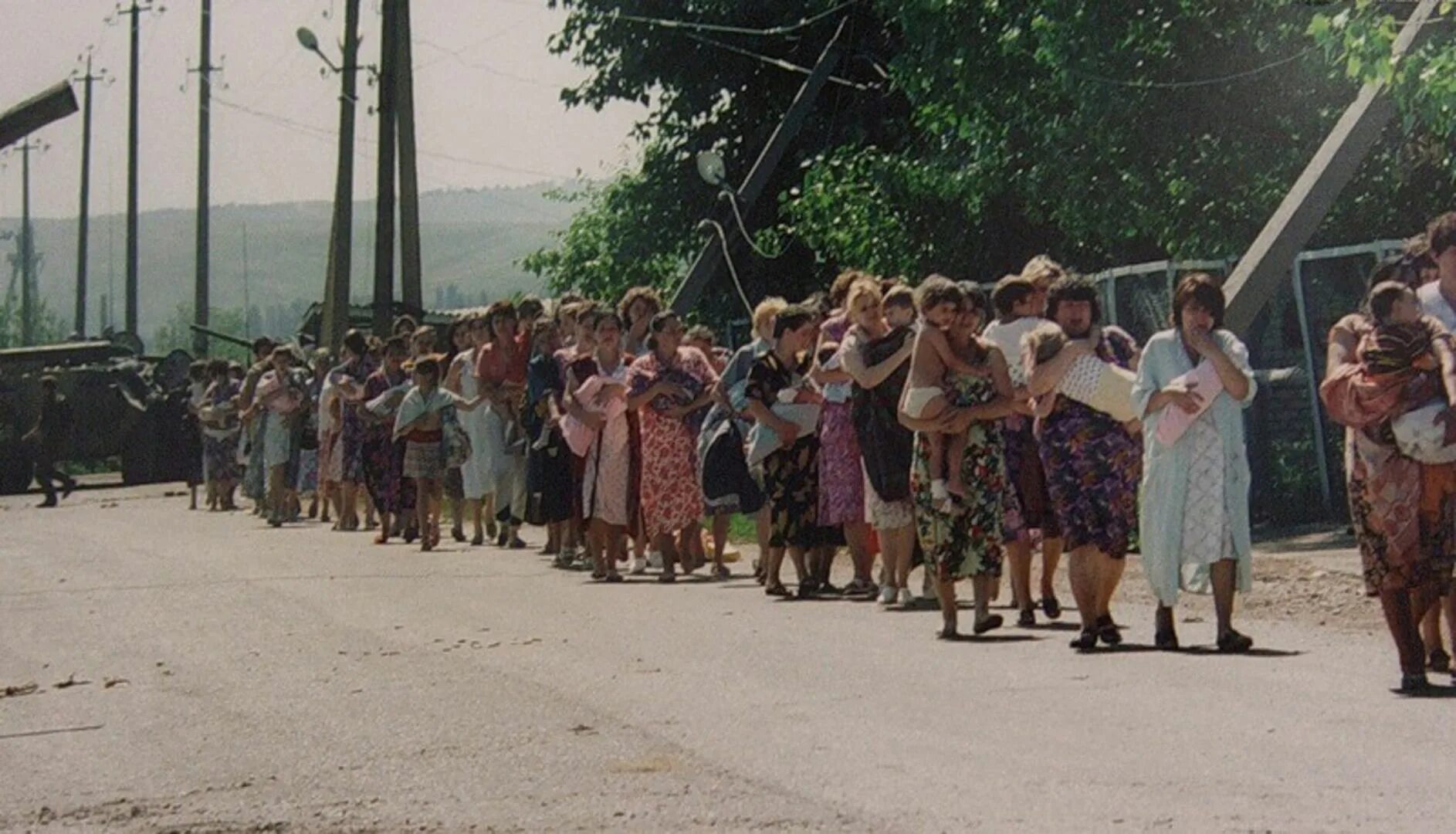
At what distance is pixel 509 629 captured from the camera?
15281 millimetres

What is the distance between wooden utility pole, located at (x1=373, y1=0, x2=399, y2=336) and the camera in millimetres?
36906

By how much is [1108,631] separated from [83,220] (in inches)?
3496

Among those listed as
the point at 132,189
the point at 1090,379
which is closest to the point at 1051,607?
the point at 1090,379

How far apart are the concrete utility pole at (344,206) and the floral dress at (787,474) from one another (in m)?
22.7

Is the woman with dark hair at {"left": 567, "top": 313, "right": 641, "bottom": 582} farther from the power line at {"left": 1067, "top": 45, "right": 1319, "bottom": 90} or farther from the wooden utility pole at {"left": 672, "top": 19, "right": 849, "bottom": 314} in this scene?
the wooden utility pole at {"left": 672, "top": 19, "right": 849, "bottom": 314}

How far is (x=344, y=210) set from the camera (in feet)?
139

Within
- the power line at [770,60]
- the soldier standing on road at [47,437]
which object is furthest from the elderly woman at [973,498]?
the soldier standing on road at [47,437]

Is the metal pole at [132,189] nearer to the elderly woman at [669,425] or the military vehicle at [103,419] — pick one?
the military vehicle at [103,419]

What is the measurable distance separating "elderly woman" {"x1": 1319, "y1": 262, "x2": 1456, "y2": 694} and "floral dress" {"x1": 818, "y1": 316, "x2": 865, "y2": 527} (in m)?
5.79

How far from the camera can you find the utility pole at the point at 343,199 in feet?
134

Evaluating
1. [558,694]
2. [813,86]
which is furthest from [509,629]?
[813,86]

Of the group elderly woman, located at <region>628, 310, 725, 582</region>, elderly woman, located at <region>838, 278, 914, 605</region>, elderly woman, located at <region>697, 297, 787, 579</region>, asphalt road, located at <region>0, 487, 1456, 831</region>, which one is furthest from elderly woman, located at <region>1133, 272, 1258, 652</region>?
elderly woman, located at <region>628, 310, 725, 582</region>

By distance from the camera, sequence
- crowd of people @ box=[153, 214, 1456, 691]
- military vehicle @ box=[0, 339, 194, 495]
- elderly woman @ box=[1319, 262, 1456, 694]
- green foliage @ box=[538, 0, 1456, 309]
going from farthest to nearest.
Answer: military vehicle @ box=[0, 339, 194, 495], green foliage @ box=[538, 0, 1456, 309], crowd of people @ box=[153, 214, 1456, 691], elderly woman @ box=[1319, 262, 1456, 694]

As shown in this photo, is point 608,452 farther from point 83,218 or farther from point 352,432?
point 83,218
